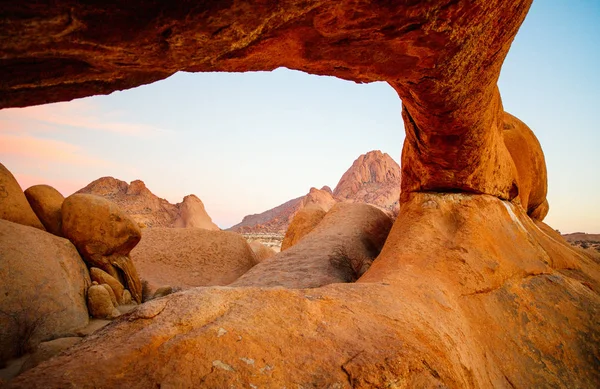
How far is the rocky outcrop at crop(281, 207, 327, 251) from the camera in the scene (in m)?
8.16

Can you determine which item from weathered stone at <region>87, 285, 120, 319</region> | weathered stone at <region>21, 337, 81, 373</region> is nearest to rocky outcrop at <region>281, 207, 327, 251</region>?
weathered stone at <region>87, 285, 120, 319</region>

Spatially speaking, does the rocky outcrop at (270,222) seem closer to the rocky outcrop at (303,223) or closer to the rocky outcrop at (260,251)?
the rocky outcrop at (260,251)

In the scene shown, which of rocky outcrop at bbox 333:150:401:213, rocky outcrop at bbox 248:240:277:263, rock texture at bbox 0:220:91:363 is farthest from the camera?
rocky outcrop at bbox 333:150:401:213

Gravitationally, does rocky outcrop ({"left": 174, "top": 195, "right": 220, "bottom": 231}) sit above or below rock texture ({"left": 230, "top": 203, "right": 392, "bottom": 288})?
below

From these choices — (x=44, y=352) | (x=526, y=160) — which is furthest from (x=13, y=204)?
(x=526, y=160)

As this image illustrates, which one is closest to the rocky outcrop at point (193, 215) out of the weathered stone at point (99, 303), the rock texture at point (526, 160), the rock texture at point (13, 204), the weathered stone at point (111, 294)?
the weathered stone at point (111, 294)

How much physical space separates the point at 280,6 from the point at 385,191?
50.2m

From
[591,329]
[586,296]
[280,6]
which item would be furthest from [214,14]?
[586,296]

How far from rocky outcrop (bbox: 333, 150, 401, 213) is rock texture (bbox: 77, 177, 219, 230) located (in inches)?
1348

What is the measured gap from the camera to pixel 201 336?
6.16 ft

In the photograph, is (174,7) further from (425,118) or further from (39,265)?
(39,265)

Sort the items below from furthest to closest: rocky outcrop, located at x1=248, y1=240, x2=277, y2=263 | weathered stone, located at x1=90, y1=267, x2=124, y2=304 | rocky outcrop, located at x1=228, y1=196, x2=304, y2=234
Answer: rocky outcrop, located at x1=228, y1=196, x2=304, y2=234
rocky outcrop, located at x1=248, y1=240, x2=277, y2=263
weathered stone, located at x1=90, y1=267, x2=124, y2=304

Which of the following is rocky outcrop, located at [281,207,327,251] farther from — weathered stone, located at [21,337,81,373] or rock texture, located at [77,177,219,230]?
rock texture, located at [77,177,219,230]

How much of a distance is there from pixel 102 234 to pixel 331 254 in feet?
11.3
